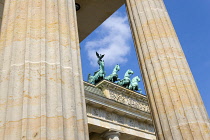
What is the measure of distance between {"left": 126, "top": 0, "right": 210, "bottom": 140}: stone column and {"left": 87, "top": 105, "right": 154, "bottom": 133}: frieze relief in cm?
2888

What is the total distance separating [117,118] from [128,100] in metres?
6.24

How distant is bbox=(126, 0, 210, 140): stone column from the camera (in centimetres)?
1310

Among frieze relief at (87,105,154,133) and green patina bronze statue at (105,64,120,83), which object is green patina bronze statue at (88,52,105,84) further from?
frieze relief at (87,105,154,133)

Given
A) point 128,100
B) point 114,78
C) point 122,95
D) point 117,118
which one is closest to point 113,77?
point 114,78

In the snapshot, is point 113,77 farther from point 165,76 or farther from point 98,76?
point 165,76

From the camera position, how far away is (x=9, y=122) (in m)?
8.93

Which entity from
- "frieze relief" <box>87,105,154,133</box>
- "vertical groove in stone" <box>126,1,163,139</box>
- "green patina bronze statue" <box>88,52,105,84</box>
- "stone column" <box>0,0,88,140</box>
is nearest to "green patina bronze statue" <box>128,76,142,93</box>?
"green patina bronze statue" <box>88,52,105,84</box>

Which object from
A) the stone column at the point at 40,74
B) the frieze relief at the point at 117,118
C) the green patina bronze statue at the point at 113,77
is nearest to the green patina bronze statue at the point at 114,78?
the green patina bronze statue at the point at 113,77

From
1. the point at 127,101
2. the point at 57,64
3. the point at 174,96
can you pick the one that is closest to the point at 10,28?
the point at 57,64

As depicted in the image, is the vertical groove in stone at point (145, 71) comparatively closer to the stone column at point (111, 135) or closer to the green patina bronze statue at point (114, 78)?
the stone column at point (111, 135)

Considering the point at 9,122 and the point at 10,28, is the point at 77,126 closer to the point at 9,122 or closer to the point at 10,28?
the point at 9,122

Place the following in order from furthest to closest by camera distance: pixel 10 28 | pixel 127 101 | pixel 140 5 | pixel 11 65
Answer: pixel 127 101 → pixel 140 5 → pixel 10 28 → pixel 11 65

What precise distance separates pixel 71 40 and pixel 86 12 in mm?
14390

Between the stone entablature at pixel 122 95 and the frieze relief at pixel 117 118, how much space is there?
285cm
